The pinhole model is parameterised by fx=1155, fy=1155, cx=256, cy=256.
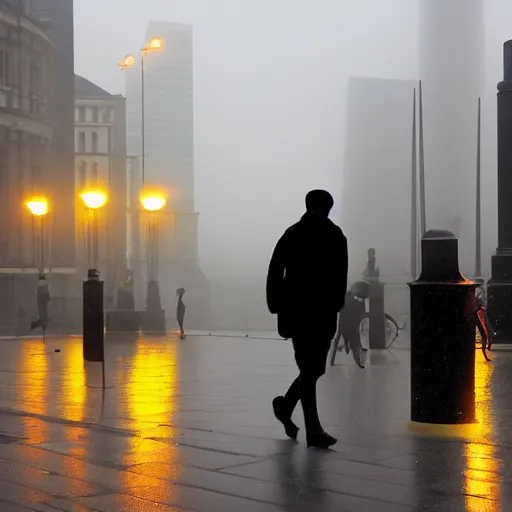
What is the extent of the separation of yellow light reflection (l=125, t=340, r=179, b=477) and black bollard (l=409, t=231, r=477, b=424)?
195 centimetres

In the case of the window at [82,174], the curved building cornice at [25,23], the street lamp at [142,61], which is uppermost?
the curved building cornice at [25,23]

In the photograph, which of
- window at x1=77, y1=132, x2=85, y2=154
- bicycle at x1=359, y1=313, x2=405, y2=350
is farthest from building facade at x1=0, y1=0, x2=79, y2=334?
bicycle at x1=359, y1=313, x2=405, y2=350

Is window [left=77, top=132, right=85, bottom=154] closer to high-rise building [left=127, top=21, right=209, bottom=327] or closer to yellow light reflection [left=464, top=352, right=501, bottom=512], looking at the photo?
high-rise building [left=127, top=21, right=209, bottom=327]

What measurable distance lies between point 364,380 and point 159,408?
418cm

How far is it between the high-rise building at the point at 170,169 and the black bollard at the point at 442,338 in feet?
96.6

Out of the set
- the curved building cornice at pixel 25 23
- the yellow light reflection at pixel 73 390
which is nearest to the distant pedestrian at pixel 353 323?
the yellow light reflection at pixel 73 390

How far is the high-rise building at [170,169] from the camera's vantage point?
3938 centimetres

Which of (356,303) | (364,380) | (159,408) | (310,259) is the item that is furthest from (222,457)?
(356,303)

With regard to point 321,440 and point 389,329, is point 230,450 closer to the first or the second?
point 321,440

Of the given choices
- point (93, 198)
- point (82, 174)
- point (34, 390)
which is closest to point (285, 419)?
point (34, 390)

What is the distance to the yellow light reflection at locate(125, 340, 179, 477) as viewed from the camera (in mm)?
7480

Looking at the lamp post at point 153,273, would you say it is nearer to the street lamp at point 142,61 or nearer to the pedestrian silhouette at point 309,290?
the street lamp at point 142,61

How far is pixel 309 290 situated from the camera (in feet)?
A: 26.3

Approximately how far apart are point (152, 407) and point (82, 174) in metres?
31.3
